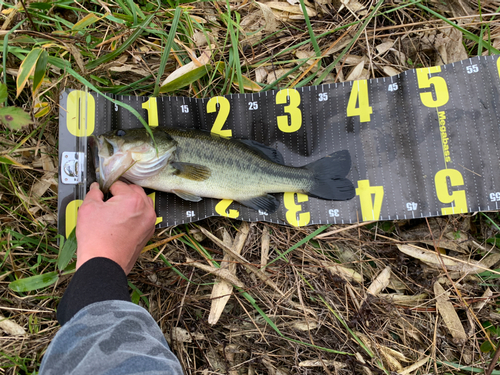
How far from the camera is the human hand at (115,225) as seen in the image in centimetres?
243

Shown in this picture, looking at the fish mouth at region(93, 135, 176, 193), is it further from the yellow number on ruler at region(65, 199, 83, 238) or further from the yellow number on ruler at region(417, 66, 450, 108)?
the yellow number on ruler at region(417, 66, 450, 108)

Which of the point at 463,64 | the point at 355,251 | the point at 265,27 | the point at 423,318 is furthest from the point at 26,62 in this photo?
the point at 423,318

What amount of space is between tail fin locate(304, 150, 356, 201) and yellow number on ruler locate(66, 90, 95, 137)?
7.34ft

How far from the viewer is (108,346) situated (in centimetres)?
167

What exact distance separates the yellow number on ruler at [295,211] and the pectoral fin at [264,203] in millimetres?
121

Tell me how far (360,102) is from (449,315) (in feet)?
7.27

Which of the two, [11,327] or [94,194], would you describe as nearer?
[94,194]

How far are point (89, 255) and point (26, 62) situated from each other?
1.69m

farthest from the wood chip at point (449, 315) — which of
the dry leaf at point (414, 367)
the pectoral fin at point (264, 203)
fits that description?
the pectoral fin at point (264, 203)

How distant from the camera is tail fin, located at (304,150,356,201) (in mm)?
3209

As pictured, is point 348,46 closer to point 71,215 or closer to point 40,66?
point 40,66

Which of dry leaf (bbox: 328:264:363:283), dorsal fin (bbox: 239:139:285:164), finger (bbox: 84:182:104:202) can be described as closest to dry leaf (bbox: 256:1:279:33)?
dorsal fin (bbox: 239:139:285:164)

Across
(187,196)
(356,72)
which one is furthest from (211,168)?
(356,72)

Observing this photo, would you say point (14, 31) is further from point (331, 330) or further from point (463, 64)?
Result: point (463, 64)
